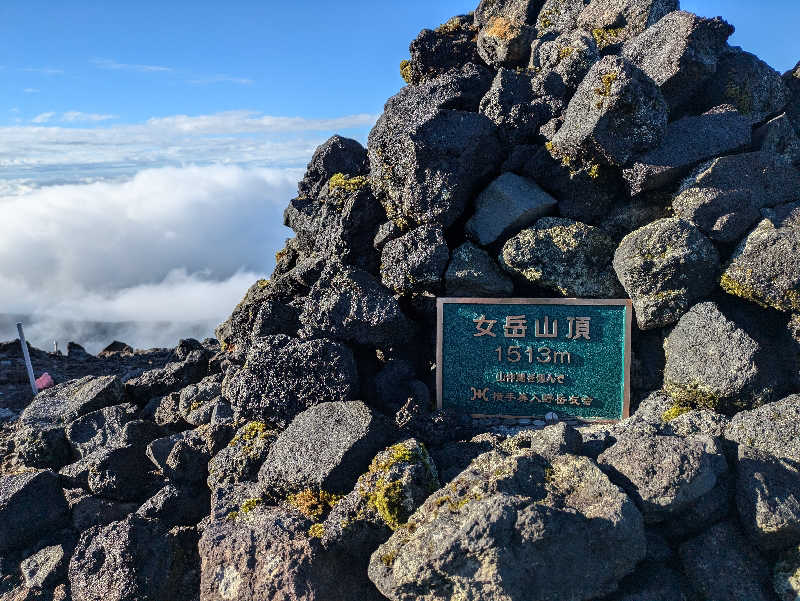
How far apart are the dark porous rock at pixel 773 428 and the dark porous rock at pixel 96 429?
7660 millimetres

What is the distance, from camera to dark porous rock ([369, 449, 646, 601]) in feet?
16.1

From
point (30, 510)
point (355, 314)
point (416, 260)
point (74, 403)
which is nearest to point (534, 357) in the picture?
point (416, 260)

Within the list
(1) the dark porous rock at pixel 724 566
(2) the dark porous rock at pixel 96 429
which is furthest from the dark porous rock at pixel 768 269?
(2) the dark porous rock at pixel 96 429

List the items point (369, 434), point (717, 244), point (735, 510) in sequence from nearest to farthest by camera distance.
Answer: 1. point (735, 510)
2. point (369, 434)
3. point (717, 244)

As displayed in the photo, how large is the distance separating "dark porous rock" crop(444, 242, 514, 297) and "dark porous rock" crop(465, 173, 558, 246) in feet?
0.94

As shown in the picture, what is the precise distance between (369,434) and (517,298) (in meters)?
2.68

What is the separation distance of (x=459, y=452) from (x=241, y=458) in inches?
101

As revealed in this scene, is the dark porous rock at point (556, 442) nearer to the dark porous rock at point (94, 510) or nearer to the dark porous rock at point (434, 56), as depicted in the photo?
the dark porous rock at point (94, 510)

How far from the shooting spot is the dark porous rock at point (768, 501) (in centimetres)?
545

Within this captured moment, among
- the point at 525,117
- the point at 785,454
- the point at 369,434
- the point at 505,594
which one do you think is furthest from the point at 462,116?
the point at 505,594

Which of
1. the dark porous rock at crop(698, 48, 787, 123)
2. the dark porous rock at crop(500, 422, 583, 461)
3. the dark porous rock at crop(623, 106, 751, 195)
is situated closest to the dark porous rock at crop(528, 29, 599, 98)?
the dark porous rock at crop(623, 106, 751, 195)

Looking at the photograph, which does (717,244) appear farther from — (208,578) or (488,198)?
(208,578)

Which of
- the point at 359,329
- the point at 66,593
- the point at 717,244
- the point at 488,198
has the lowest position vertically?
the point at 66,593

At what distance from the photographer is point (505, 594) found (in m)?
4.83
